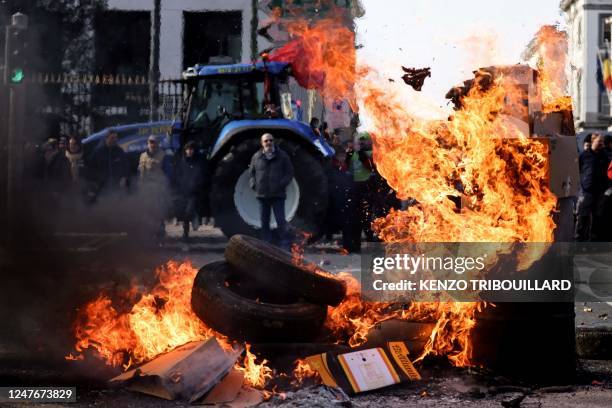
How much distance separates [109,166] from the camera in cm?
1458

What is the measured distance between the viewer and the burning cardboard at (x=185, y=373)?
17.8 ft

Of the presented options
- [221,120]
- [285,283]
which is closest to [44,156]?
[221,120]

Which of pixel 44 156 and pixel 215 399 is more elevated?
pixel 44 156

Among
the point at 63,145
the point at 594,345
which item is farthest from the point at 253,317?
the point at 63,145

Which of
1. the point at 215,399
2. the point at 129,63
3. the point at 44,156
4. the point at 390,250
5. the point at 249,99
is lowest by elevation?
the point at 215,399

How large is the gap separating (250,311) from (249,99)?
8.28m

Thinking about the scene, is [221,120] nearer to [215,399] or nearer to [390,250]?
[390,250]

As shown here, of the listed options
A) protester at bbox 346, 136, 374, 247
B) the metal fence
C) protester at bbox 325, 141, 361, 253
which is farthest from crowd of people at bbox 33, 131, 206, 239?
the metal fence

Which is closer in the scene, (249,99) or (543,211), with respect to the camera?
(543,211)

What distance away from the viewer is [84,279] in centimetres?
887

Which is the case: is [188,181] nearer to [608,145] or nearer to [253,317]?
[608,145]

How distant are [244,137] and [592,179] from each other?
592cm

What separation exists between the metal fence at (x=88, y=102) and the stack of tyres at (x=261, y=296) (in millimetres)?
13801

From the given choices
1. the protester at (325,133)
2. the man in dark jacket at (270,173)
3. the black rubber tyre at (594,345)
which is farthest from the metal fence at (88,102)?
the black rubber tyre at (594,345)
